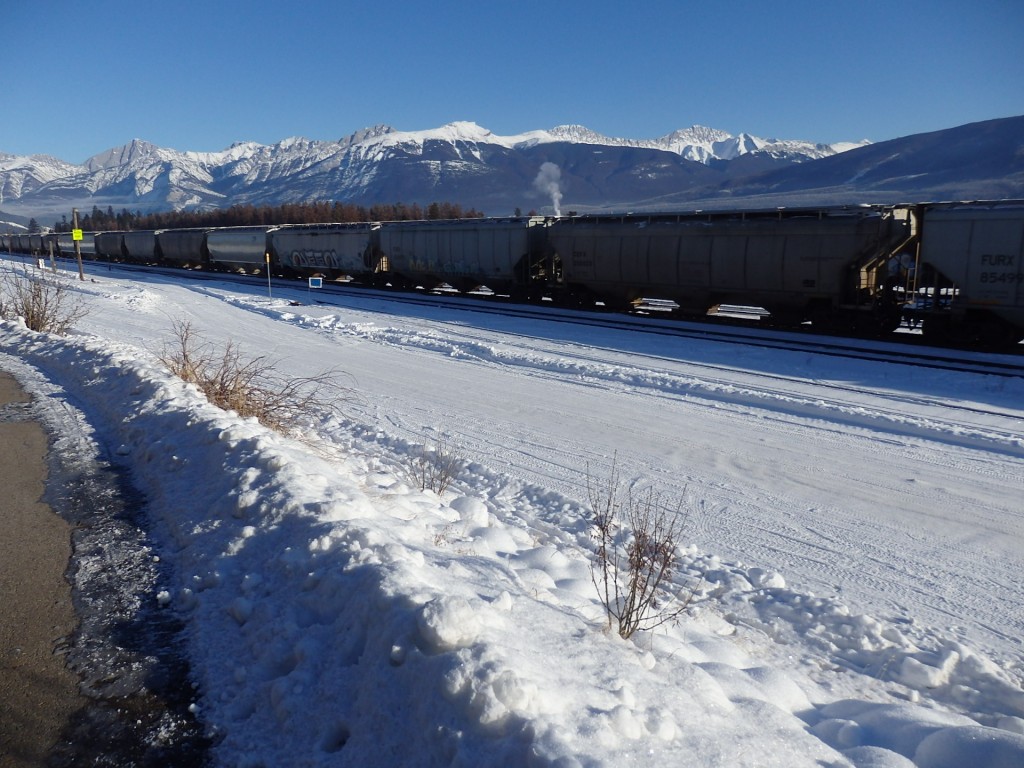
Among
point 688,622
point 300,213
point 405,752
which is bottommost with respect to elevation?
point 688,622

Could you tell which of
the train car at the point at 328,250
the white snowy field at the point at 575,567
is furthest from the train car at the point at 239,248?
the white snowy field at the point at 575,567

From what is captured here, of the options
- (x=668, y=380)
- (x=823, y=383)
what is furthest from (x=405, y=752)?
(x=823, y=383)

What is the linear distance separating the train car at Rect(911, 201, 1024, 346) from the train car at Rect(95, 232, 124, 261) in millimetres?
60749

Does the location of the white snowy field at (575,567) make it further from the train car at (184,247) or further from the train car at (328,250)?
the train car at (184,247)

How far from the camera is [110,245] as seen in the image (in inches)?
2436

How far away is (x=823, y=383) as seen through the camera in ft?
43.9

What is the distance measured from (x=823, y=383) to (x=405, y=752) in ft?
39.8

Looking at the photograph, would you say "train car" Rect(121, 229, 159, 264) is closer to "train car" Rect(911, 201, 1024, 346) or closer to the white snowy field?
the white snowy field

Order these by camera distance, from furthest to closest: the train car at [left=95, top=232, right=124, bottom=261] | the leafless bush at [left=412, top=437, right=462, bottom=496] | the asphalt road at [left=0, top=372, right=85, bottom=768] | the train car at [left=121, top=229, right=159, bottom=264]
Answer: the train car at [left=95, top=232, right=124, bottom=261] → the train car at [left=121, top=229, right=159, bottom=264] → the leafless bush at [left=412, top=437, right=462, bottom=496] → the asphalt road at [left=0, top=372, right=85, bottom=768]

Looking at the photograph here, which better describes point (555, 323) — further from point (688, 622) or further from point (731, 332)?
point (688, 622)

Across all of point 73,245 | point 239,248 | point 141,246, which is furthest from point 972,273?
point 73,245

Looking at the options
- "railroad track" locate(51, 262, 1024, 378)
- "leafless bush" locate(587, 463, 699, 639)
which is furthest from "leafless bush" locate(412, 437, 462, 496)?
"railroad track" locate(51, 262, 1024, 378)

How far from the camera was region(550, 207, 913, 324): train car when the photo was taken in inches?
747

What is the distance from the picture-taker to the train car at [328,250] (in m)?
35.2
